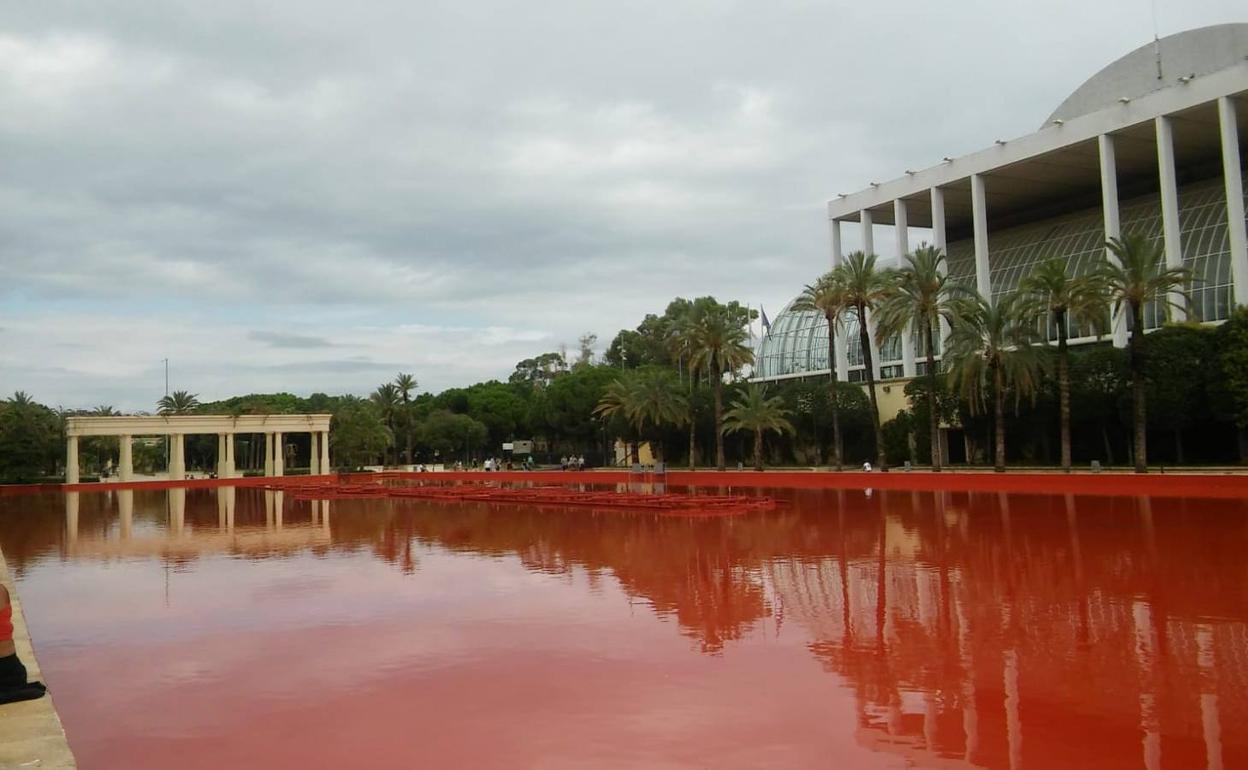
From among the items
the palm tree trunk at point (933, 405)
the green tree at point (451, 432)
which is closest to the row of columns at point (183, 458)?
the green tree at point (451, 432)

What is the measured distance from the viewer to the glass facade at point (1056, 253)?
4984cm

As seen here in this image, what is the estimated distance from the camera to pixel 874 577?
17.1 meters

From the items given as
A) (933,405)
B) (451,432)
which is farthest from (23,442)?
(933,405)

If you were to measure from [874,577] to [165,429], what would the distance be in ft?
235

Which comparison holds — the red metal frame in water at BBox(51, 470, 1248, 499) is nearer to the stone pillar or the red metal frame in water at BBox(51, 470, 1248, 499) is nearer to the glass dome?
the stone pillar

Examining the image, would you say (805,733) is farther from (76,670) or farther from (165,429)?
(165,429)

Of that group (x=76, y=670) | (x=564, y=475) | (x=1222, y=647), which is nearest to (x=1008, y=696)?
(x=1222, y=647)

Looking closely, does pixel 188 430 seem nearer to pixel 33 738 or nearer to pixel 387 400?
pixel 387 400

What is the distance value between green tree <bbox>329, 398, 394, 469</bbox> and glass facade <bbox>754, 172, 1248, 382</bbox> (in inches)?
1328

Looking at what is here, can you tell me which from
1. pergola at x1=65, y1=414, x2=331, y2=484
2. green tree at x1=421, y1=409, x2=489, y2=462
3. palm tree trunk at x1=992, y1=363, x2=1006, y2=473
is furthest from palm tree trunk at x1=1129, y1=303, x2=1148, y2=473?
green tree at x1=421, y1=409, x2=489, y2=462

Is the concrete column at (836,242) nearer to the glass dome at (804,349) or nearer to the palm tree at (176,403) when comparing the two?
the glass dome at (804,349)

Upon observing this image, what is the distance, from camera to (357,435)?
85.1m

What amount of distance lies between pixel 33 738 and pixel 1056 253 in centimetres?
6191

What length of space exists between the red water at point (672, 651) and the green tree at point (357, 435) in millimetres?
61434
